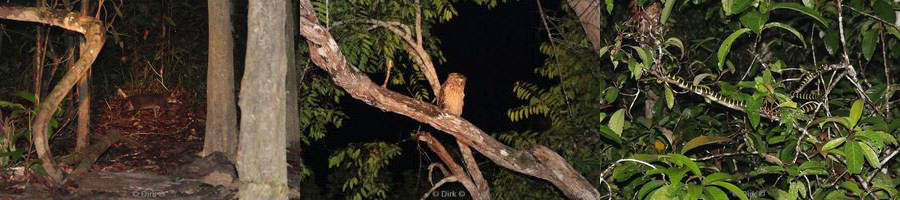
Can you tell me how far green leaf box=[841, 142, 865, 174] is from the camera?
6.23 feet

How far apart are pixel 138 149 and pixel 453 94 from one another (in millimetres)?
1072

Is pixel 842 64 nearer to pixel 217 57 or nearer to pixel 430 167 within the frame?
pixel 430 167

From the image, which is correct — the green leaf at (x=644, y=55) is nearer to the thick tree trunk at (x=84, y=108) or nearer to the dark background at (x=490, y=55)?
the dark background at (x=490, y=55)

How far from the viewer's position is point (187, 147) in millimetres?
2623

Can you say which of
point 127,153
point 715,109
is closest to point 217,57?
point 127,153

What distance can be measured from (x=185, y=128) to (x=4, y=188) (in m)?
0.64

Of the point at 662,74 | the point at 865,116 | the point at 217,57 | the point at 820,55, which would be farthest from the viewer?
the point at 820,55

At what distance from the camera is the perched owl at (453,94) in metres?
2.46

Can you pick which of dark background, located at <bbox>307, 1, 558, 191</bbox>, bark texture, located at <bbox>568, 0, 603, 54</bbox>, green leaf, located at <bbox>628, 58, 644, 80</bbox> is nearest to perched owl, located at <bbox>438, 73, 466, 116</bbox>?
dark background, located at <bbox>307, 1, 558, 191</bbox>

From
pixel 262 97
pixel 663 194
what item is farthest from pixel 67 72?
pixel 663 194

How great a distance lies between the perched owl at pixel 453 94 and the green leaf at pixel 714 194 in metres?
0.88

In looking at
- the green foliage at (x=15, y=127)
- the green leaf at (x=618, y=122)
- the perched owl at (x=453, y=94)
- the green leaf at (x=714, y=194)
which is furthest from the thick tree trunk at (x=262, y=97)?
the green leaf at (x=714, y=194)

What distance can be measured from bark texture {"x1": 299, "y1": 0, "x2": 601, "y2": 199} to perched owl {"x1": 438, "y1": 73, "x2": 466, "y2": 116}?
0.07 ft

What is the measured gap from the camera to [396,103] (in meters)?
2.49
